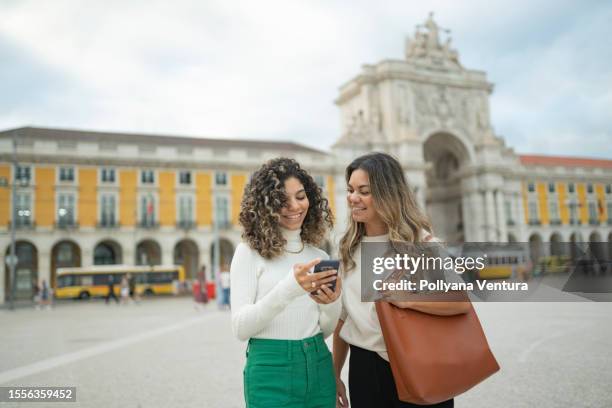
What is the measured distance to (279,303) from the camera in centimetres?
234

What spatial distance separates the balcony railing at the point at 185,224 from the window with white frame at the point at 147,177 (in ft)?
11.4

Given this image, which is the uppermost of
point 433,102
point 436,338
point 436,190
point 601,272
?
point 433,102

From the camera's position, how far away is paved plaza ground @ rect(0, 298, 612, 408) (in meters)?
5.38

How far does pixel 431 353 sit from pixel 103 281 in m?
32.9

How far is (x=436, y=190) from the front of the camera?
174 feet

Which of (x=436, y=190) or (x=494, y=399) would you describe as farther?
(x=436, y=190)

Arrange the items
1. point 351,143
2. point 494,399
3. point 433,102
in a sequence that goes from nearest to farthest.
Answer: point 494,399, point 351,143, point 433,102

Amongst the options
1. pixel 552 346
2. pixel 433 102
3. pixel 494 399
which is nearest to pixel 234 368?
pixel 494 399

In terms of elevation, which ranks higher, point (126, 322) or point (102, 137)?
point (102, 137)

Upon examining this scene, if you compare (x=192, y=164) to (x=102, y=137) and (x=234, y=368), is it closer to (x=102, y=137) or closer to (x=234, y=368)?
(x=102, y=137)

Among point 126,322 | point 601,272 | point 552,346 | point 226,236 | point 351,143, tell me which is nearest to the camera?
point 601,272

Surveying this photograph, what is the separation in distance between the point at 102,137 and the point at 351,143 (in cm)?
1951

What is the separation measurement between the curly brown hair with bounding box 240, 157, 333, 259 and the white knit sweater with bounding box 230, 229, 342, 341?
0.07 m

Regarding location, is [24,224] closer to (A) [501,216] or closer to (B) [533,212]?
(A) [501,216]
